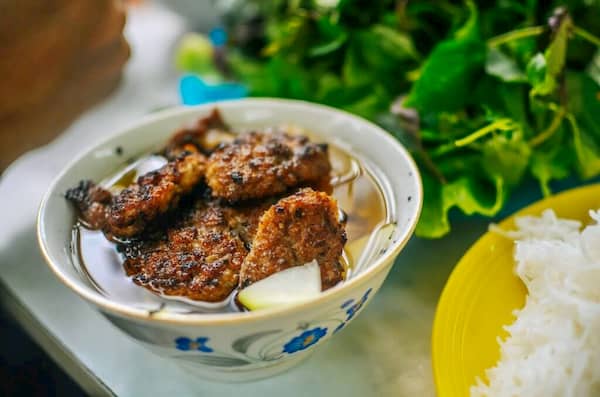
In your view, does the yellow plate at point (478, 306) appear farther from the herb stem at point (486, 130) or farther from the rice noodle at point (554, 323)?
the herb stem at point (486, 130)

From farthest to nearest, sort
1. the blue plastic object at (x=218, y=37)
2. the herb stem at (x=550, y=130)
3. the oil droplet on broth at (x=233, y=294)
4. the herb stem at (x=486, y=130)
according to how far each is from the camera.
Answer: the blue plastic object at (x=218, y=37) < the herb stem at (x=550, y=130) < the herb stem at (x=486, y=130) < the oil droplet on broth at (x=233, y=294)

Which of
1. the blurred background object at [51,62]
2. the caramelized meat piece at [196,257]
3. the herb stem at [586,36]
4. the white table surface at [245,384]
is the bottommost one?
the white table surface at [245,384]

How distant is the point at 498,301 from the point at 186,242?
2.18 ft

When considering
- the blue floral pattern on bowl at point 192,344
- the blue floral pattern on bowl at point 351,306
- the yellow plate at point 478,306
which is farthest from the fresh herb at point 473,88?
the blue floral pattern on bowl at point 192,344

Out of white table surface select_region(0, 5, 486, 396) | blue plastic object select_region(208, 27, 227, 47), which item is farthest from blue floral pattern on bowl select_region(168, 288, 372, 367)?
blue plastic object select_region(208, 27, 227, 47)

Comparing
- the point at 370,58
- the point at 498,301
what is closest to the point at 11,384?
the point at 498,301

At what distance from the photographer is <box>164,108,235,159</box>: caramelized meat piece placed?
1370 mm

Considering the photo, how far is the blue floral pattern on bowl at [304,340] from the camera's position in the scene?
981 millimetres

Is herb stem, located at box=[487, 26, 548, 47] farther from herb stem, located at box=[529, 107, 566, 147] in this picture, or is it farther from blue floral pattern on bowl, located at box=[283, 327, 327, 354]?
blue floral pattern on bowl, located at box=[283, 327, 327, 354]

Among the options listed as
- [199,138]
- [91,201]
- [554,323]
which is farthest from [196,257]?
[554,323]

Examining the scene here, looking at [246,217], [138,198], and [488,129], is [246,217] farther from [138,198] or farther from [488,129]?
[488,129]

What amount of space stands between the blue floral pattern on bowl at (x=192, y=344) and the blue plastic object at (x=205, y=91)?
1202 mm

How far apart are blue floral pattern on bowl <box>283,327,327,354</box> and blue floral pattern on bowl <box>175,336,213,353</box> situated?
0.46ft

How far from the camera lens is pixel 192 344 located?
947mm
